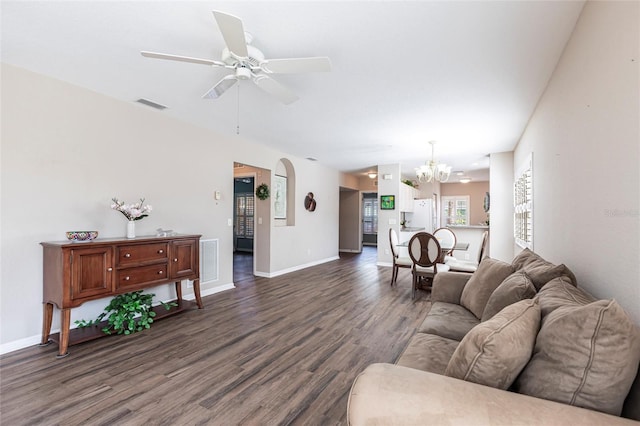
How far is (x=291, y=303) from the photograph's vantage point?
4.11 metres

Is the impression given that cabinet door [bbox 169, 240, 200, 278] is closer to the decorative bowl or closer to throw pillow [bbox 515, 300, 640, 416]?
the decorative bowl

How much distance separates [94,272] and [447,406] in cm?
310

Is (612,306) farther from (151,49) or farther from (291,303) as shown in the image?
(291,303)

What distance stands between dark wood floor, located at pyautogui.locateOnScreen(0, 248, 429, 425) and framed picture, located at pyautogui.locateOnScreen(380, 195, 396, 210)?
344 centimetres

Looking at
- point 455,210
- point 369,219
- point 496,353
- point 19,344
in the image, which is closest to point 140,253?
point 19,344

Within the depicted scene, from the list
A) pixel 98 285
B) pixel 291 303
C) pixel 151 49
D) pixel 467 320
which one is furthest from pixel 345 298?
pixel 151 49

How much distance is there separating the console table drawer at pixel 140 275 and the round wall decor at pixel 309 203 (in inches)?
151

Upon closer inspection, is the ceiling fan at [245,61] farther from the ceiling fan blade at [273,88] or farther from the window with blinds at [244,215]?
the window with blinds at [244,215]

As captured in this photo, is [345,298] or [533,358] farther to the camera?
[345,298]

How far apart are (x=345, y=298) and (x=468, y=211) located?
323 inches

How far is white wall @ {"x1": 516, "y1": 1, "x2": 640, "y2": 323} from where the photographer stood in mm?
1273

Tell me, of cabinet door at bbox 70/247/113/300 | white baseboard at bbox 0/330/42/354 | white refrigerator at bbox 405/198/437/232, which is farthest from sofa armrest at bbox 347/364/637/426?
white refrigerator at bbox 405/198/437/232

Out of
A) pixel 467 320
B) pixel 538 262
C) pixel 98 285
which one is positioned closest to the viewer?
pixel 538 262

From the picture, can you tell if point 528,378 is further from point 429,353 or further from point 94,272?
point 94,272
